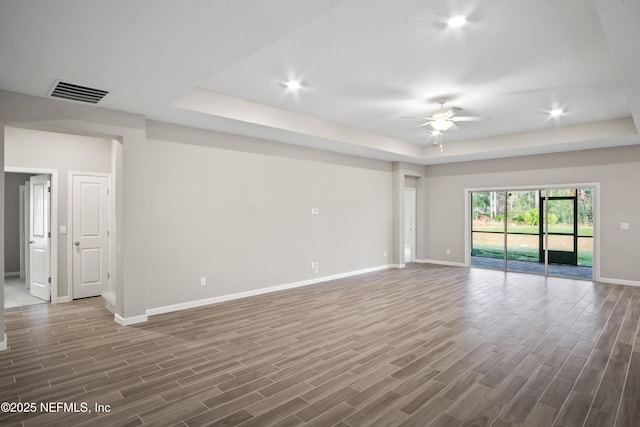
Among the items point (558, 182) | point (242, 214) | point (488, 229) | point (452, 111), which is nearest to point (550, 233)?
point (558, 182)

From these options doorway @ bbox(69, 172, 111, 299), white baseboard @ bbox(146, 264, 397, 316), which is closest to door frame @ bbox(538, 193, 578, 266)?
white baseboard @ bbox(146, 264, 397, 316)

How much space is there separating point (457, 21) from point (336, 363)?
3.26 metres

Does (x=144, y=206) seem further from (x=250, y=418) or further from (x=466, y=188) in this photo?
(x=466, y=188)

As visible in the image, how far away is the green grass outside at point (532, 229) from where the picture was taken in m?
7.69

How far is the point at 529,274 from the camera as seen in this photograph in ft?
26.2

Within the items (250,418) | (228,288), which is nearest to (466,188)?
(228,288)

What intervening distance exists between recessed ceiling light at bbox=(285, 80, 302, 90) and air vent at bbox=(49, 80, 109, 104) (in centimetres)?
205

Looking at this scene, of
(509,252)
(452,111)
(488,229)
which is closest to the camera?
(452,111)

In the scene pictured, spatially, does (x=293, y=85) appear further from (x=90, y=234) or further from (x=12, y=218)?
(x=12, y=218)

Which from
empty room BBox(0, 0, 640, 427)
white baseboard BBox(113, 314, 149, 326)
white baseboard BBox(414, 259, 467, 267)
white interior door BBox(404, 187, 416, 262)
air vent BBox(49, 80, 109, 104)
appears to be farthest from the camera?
white interior door BBox(404, 187, 416, 262)

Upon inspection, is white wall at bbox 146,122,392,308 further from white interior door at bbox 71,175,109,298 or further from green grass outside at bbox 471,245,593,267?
green grass outside at bbox 471,245,593,267

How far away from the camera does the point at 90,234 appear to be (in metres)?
5.98

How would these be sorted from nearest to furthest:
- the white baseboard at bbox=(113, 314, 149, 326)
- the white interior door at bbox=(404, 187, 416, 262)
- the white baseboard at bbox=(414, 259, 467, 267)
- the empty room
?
the empty room, the white baseboard at bbox=(113, 314, 149, 326), the white baseboard at bbox=(414, 259, 467, 267), the white interior door at bbox=(404, 187, 416, 262)

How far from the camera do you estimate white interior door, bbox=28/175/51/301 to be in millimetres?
5586
